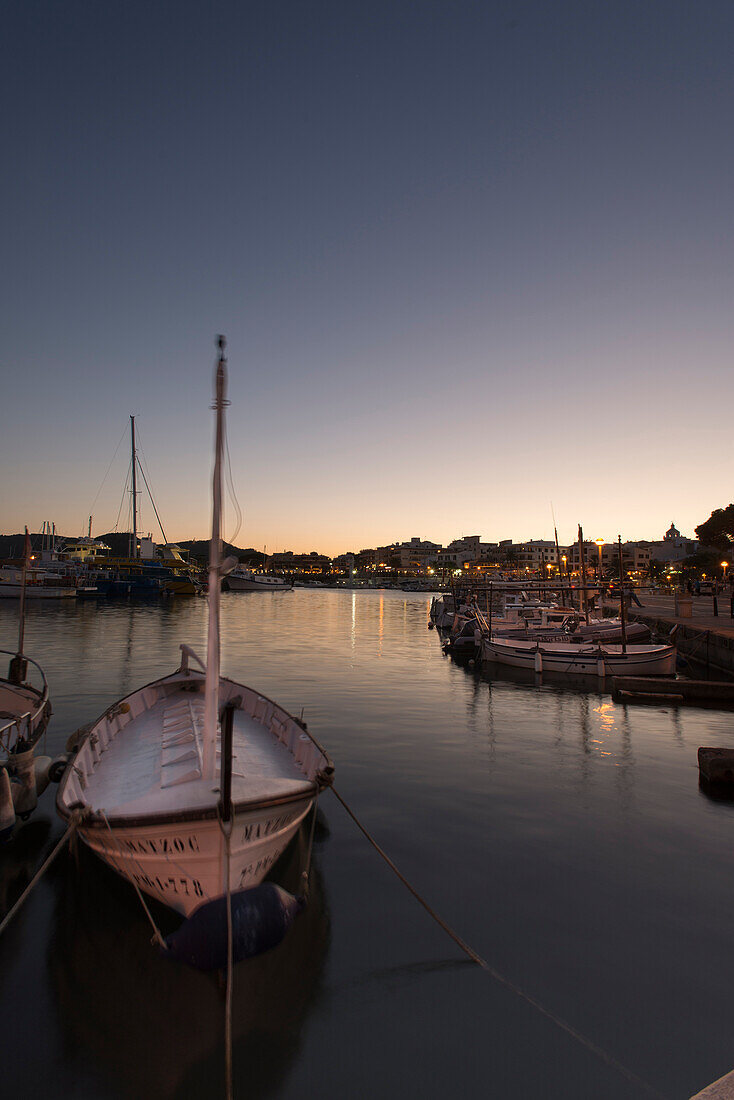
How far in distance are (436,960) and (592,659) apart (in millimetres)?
24731

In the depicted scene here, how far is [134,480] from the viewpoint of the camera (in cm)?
8969

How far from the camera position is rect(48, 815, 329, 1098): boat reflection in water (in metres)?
5.59

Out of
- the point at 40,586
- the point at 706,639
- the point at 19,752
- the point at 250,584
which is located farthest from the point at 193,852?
the point at 250,584

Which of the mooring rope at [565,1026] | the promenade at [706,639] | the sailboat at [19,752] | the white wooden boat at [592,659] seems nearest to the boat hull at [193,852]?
the mooring rope at [565,1026]

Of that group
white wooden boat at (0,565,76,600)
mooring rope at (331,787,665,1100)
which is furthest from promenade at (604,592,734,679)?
white wooden boat at (0,565,76,600)

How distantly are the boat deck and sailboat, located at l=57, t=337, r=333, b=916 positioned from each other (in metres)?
0.03

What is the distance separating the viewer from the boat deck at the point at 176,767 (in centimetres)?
669

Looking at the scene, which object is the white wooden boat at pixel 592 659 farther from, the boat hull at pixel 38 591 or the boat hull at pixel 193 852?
the boat hull at pixel 38 591

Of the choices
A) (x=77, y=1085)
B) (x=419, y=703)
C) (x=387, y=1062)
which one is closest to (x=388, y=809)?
(x=387, y=1062)

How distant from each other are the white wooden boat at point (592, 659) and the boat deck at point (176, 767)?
2207 cm

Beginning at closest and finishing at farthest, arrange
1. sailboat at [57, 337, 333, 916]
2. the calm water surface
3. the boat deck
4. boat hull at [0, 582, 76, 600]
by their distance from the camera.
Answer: the calm water surface, sailboat at [57, 337, 333, 916], the boat deck, boat hull at [0, 582, 76, 600]

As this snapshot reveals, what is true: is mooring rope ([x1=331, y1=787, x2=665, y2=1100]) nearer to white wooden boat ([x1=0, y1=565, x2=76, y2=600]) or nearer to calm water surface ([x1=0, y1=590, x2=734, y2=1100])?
calm water surface ([x1=0, y1=590, x2=734, y2=1100])

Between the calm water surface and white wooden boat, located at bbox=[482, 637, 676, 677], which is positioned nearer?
the calm water surface

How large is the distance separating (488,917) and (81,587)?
4104 inches
